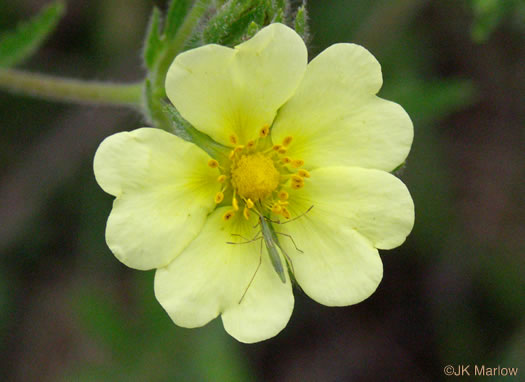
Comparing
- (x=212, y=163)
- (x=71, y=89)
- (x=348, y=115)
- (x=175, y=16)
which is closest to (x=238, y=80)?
(x=212, y=163)

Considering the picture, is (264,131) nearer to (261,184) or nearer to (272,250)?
(261,184)

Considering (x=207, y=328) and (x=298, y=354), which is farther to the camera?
(x=298, y=354)

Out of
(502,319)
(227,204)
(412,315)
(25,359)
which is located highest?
(227,204)

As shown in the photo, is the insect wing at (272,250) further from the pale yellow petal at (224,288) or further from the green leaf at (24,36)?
the green leaf at (24,36)

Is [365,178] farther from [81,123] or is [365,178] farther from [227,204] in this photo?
[81,123]

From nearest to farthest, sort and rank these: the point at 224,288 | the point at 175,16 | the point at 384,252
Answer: the point at 224,288 < the point at 175,16 < the point at 384,252

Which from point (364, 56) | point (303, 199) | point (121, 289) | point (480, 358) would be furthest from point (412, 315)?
point (364, 56)
